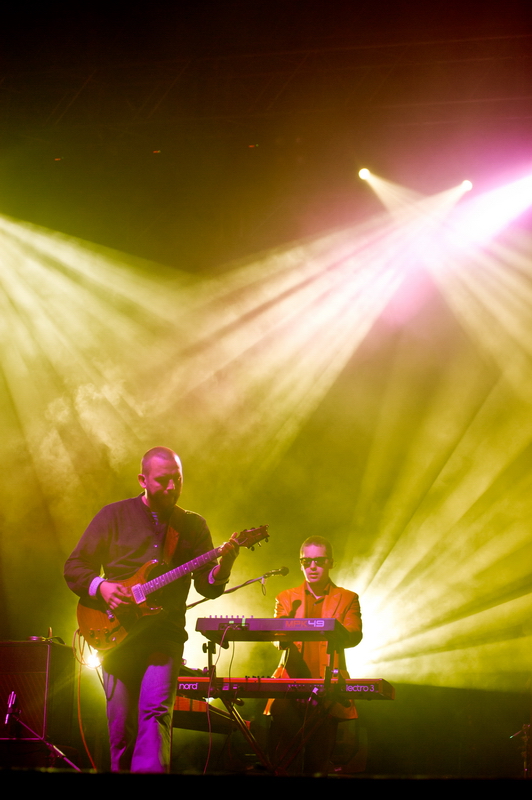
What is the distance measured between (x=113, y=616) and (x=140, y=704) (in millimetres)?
445

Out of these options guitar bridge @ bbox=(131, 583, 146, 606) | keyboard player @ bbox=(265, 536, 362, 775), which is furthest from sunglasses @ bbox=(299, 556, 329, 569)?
guitar bridge @ bbox=(131, 583, 146, 606)

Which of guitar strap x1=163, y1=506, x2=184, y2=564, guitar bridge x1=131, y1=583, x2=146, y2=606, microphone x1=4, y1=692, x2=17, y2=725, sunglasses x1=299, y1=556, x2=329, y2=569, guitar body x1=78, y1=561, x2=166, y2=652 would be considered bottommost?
microphone x1=4, y1=692, x2=17, y2=725

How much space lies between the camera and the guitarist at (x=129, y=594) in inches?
138

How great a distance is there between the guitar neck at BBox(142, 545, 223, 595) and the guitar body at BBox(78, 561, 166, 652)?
0.13 feet

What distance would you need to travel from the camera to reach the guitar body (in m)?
3.68

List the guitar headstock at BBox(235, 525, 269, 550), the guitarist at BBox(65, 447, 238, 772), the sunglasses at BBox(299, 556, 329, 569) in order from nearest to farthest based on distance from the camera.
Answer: the guitarist at BBox(65, 447, 238, 772), the guitar headstock at BBox(235, 525, 269, 550), the sunglasses at BBox(299, 556, 329, 569)

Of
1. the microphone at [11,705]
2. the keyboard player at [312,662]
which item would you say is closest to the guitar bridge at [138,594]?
the keyboard player at [312,662]

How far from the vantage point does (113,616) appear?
12.2ft

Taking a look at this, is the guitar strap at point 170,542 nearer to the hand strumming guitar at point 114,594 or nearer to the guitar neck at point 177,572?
the guitar neck at point 177,572

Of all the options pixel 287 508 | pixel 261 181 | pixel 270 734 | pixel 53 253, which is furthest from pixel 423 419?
pixel 53 253

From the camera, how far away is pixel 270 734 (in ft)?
17.1

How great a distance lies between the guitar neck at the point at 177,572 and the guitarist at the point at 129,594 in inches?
2.0

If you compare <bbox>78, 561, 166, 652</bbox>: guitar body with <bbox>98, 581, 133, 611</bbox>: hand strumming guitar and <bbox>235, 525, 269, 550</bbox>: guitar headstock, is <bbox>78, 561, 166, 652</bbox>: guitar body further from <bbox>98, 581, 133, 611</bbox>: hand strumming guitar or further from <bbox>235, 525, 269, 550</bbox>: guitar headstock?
<bbox>235, 525, 269, 550</bbox>: guitar headstock

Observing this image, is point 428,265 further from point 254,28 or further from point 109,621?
point 109,621
